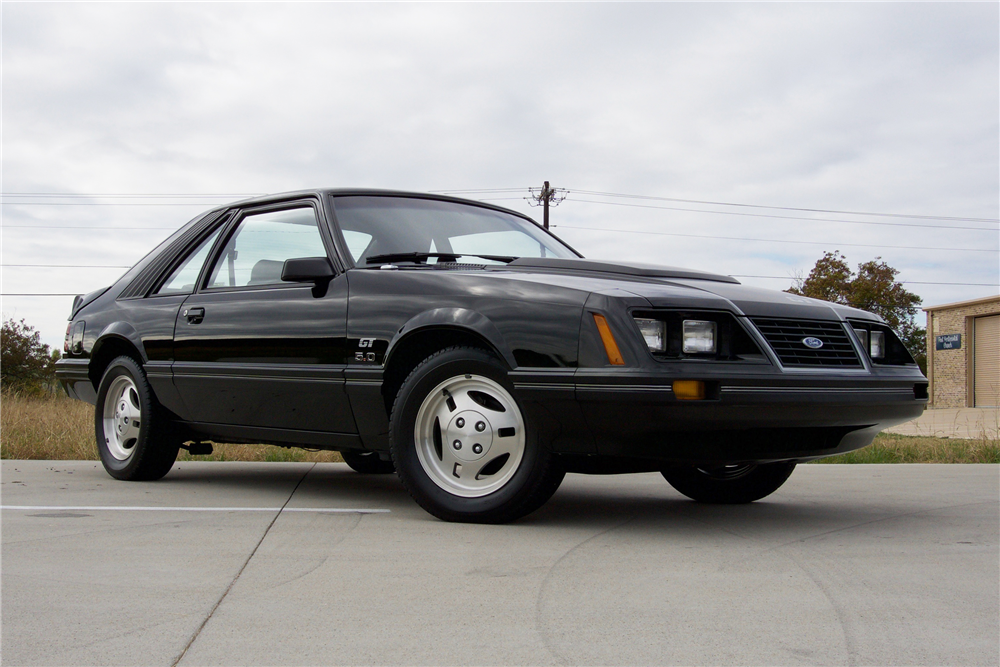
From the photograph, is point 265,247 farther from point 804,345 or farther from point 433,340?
point 804,345

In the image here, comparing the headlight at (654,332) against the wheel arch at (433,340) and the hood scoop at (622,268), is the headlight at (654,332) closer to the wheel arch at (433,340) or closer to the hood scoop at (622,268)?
the wheel arch at (433,340)

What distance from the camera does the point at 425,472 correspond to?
4391 millimetres

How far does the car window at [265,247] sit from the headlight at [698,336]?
2.10 meters

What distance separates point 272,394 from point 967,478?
446cm

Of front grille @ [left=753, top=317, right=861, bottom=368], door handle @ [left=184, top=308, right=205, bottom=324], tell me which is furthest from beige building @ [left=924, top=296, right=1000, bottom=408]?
door handle @ [left=184, top=308, right=205, bottom=324]

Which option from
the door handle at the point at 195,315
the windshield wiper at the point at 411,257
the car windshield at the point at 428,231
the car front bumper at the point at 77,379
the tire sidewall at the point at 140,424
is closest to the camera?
the windshield wiper at the point at 411,257

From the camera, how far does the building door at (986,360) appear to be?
35562 millimetres

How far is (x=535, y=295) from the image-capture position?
4145mm

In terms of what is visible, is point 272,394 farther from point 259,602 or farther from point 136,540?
point 259,602

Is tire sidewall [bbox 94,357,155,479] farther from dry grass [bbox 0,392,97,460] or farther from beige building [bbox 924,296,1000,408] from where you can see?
beige building [bbox 924,296,1000,408]

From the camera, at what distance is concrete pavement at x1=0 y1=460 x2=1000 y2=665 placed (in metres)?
2.53

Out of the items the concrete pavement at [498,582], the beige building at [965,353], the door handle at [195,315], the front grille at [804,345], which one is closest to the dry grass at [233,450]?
the door handle at [195,315]

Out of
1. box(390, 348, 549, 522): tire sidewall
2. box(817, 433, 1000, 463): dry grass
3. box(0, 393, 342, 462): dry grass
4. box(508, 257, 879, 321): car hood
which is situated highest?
box(508, 257, 879, 321): car hood

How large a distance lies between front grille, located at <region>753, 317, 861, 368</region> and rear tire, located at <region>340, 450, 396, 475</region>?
3273mm
